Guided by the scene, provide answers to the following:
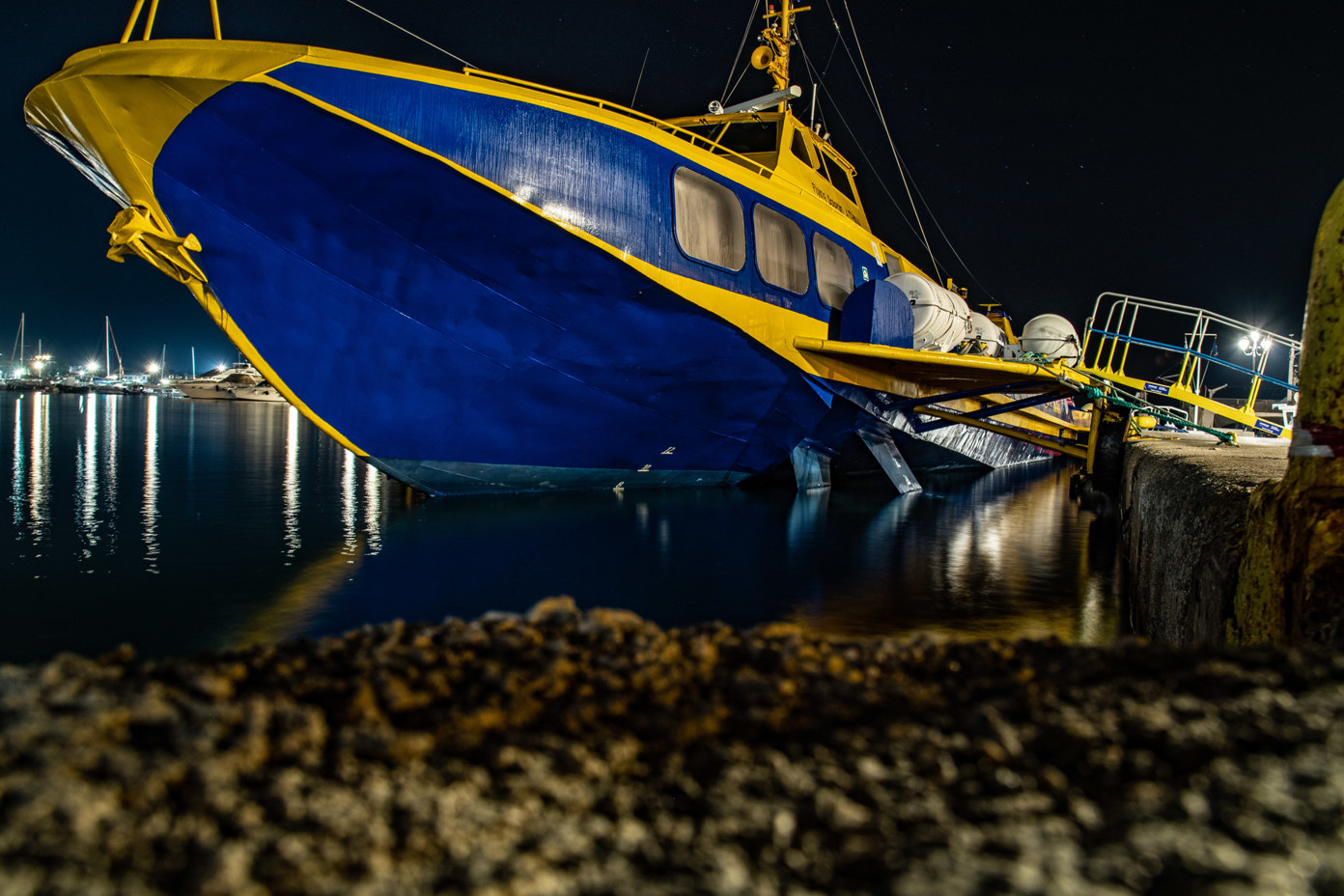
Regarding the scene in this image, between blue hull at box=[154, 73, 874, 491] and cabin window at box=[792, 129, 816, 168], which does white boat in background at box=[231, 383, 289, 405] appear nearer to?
cabin window at box=[792, 129, 816, 168]

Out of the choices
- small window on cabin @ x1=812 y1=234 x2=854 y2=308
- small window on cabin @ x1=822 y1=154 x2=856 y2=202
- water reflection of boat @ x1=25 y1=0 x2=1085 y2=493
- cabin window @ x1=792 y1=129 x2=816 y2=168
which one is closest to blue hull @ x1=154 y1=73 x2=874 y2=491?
water reflection of boat @ x1=25 y1=0 x2=1085 y2=493

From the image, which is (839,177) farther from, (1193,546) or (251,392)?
(251,392)

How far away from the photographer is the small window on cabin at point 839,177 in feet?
38.3

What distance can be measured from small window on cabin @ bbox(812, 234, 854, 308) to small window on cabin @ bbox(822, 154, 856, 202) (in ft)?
9.23

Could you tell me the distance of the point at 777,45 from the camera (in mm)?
13250

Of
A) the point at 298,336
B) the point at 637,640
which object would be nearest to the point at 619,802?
the point at 637,640

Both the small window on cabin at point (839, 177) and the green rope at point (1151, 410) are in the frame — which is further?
the small window on cabin at point (839, 177)

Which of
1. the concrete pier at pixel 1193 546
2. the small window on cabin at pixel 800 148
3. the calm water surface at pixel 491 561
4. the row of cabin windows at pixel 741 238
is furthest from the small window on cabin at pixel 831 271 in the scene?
the concrete pier at pixel 1193 546

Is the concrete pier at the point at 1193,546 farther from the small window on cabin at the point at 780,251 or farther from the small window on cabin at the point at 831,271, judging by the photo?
the small window on cabin at the point at 831,271

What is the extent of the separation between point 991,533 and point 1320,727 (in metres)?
7.35

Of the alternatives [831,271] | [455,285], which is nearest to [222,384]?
[455,285]

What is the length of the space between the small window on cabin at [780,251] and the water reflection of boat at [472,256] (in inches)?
1.4

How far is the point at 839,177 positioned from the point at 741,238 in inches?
212

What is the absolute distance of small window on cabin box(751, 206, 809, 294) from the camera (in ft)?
25.8
